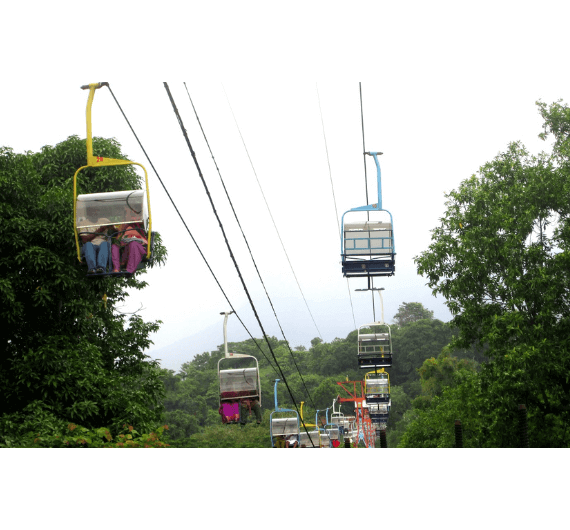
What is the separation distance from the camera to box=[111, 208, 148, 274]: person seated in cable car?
5574mm

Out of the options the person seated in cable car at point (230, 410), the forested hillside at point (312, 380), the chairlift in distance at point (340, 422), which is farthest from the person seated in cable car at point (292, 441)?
the forested hillside at point (312, 380)

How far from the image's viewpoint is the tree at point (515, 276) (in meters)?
7.73

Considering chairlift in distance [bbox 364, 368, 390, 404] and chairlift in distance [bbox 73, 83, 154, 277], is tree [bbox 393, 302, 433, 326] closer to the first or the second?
chairlift in distance [bbox 364, 368, 390, 404]

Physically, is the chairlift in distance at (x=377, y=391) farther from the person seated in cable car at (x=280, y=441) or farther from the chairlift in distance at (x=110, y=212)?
the chairlift in distance at (x=110, y=212)

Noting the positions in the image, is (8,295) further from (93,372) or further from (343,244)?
(343,244)

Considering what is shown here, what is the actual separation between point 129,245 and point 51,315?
2.30m

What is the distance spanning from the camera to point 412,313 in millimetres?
63906

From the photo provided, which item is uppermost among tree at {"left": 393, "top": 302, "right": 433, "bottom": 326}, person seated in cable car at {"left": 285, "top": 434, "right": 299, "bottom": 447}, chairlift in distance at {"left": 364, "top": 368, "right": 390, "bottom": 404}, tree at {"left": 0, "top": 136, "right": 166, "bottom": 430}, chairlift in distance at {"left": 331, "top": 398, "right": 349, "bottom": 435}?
tree at {"left": 393, "top": 302, "right": 433, "bottom": 326}

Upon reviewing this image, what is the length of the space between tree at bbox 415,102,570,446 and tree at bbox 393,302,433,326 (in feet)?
180

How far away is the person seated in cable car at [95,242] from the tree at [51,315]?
1173 mm

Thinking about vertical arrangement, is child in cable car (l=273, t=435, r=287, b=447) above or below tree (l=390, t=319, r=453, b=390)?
below

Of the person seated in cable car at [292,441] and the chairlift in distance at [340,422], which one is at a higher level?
the person seated in cable car at [292,441]

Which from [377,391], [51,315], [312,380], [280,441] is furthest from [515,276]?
[312,380]

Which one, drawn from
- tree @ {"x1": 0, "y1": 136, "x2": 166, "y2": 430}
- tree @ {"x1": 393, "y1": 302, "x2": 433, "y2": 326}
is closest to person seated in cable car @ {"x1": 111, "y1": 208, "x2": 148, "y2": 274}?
tree @ {"x1": 0, "y1": 136, "x2": 166, "y2": 430}
